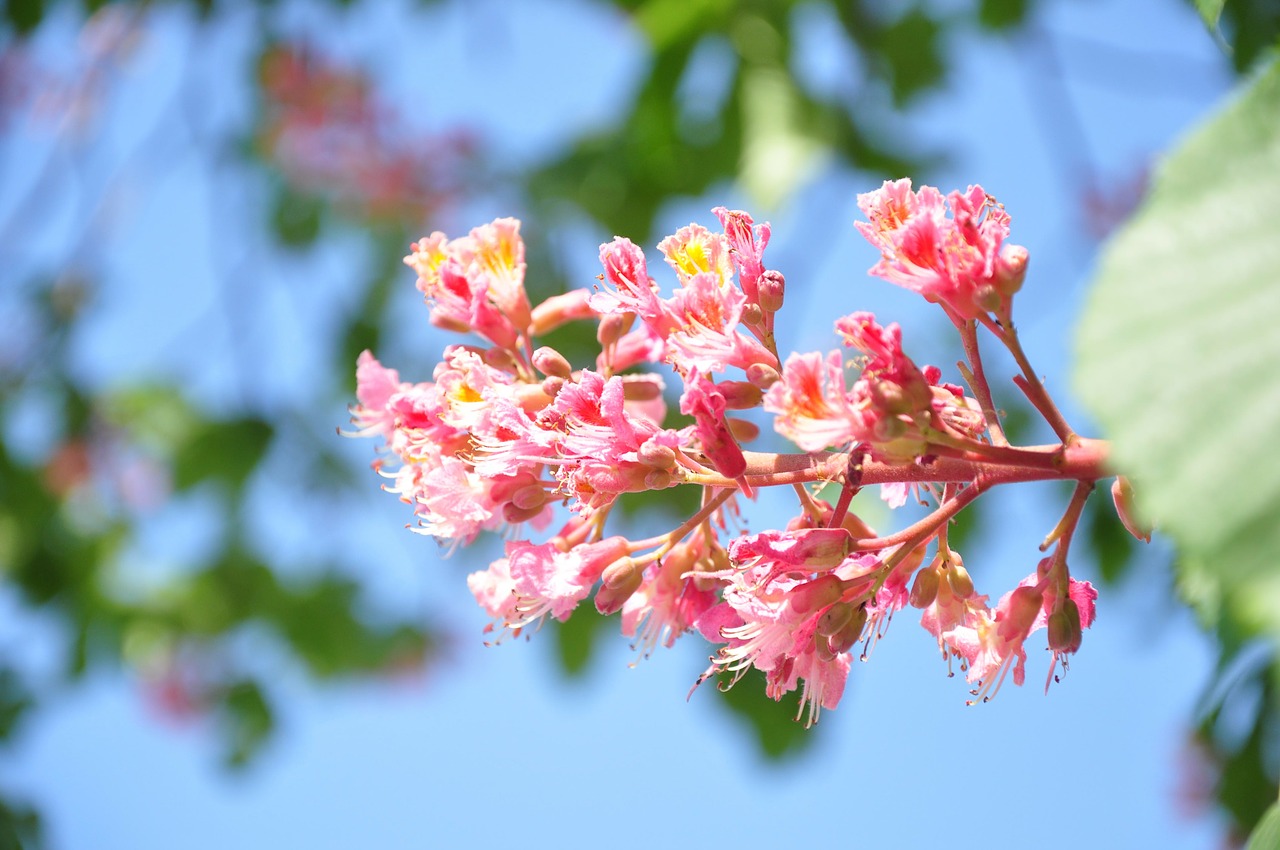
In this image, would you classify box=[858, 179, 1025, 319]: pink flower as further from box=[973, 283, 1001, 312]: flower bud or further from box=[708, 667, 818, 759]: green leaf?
box=[708, 667, 818, 759]: green leaf

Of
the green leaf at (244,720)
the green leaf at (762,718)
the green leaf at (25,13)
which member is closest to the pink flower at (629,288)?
the green leaf at (762,718)

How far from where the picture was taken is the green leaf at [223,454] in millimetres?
3328

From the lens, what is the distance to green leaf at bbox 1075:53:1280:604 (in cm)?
46

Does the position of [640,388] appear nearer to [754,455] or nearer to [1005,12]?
[754,455]

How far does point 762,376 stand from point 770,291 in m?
0.08

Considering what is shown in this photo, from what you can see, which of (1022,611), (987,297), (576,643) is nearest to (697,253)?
(987,297)

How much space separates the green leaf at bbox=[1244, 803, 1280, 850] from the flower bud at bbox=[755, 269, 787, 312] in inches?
19.8

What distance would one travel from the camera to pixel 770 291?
938 mm

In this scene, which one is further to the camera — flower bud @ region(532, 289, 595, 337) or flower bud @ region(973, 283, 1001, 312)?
flower bud @ region(532, 289, 595, 337)

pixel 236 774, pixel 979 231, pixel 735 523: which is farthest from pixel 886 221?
pixel 236 774

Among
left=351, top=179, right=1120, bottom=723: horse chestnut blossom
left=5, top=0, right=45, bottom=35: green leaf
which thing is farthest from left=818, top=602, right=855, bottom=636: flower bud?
left=5, top=0, right=45, bottom=35: green leaf

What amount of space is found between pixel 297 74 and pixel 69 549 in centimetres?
182

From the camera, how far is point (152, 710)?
15.4 ft

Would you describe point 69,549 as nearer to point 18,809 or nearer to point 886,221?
point 18,809
